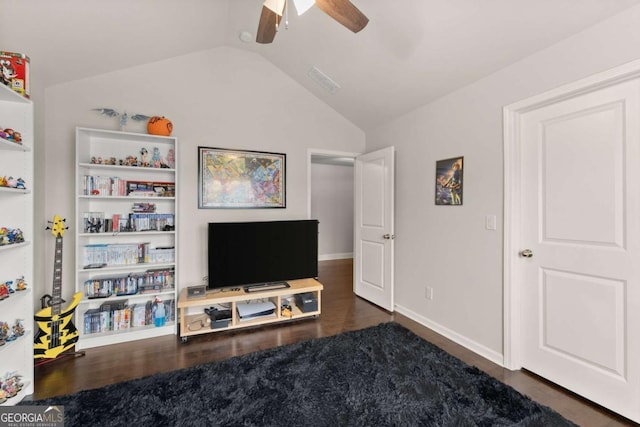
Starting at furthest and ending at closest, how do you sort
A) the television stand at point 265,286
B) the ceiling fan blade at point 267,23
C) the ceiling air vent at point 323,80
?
the ceiling air vent at point 323,80 < the television stand at point 265,286 < the ceiling fan blade at point 267,23

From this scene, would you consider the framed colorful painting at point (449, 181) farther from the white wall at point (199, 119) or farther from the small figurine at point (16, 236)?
the small figurine at point (16, 236)

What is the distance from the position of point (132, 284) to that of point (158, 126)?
1.55m

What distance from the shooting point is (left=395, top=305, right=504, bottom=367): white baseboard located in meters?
2.29

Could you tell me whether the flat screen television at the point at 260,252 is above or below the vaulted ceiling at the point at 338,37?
below

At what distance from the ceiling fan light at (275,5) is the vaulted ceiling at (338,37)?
32.1 inches

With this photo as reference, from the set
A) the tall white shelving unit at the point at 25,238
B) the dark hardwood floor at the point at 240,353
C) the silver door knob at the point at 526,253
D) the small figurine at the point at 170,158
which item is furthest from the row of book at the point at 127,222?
the silver door knob at the point at 526,253

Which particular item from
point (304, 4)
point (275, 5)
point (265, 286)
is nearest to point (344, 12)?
point (304, 4)

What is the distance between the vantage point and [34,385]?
1933mm

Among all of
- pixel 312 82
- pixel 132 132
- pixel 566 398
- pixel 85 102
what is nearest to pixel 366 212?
pixel 312 82

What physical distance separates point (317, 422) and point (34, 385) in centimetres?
200

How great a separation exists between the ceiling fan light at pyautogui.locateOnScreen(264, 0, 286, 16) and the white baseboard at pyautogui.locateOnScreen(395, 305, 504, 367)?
9.59 ft

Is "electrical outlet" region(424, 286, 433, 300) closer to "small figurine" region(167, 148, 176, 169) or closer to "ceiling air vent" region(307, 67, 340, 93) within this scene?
"ceiling air vent" region(307, 67, 340, 93)

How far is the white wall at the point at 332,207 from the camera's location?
655 centimetres

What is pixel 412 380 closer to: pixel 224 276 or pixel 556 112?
pixel 224 276
